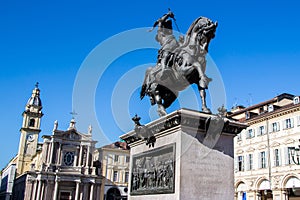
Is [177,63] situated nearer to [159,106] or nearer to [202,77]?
[202,77]

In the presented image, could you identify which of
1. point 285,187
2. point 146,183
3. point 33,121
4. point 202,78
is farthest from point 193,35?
point 33,121

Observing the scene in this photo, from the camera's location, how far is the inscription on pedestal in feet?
22.9

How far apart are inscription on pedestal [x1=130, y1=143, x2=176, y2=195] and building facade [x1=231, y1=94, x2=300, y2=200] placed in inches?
1005

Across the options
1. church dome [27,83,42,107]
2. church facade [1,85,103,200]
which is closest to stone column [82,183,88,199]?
church facade [1,85,103,200]

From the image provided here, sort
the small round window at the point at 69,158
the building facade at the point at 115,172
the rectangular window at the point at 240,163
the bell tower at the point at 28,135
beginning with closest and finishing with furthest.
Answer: the rectangular window at the point at 240,163
the small round window at the point at 69,158
the building facade at the point at 115,172
the bell tower at the point at 28,135

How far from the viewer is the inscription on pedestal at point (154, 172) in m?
6.98

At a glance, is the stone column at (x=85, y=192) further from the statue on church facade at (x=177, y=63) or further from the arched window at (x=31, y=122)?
the statue on church facade at (x=177, y=63)

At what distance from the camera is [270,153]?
3562 centimetres

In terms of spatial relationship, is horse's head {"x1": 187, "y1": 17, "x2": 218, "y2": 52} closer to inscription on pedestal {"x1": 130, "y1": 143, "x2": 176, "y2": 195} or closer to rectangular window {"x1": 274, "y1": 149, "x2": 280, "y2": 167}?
inscription on pedestal {"x1": 130, "y1": 143, "x2": 176, "y2": 195}

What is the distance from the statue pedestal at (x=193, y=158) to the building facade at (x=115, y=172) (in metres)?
60.2

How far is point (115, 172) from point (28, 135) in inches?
875

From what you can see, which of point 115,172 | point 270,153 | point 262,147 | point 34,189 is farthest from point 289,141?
point 34,189

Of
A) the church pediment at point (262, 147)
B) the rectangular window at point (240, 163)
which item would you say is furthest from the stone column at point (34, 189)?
the church pediment at point (262, 147)

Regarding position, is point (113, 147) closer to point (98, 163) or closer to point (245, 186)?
point (98, 163)
